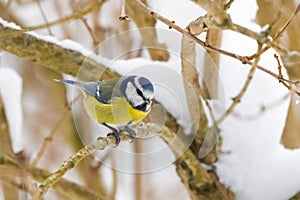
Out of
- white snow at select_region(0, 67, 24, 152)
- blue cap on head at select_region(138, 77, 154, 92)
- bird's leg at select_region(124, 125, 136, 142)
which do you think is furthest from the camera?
white snow at select_region(0, 67, 24, 152)

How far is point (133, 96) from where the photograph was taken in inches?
39.5

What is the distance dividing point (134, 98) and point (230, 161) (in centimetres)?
39

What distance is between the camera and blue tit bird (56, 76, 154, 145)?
98cm

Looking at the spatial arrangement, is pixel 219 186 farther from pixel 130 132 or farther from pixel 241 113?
pixel 130 132

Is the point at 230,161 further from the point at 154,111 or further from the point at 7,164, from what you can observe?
the point at 7,164

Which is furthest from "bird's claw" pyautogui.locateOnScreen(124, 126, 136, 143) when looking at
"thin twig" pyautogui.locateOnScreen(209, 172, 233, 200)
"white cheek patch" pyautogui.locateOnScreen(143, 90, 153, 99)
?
"thin twig" pyautogui.locateOnScreen(209, 172, 233, 200)

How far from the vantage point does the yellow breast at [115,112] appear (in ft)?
3.34

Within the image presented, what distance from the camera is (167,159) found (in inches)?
50.7

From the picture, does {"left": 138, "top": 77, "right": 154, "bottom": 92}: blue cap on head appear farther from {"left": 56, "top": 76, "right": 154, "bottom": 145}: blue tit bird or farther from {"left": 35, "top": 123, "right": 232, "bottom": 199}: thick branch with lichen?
{"left": 35, "top": 123, "right": 232, "bottom": 199}: thick branch with lichen

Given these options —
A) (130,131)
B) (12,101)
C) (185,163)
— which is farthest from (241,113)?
(12,101)

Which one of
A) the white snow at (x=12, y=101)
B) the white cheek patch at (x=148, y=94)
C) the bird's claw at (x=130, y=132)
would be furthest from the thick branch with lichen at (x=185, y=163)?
the white snow at (x=12, y=101)

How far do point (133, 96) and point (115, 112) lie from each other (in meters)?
0.07

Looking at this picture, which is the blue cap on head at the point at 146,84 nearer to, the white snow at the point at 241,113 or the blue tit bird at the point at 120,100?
the blue tit bird at the point at 120,100

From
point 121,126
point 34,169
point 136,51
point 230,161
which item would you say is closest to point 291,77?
point 230,161
